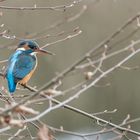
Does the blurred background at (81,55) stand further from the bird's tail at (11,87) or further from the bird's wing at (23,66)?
the bird's tail at (11,87)

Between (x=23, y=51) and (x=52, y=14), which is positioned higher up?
(x=52, y=14)

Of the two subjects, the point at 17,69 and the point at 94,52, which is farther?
the point at 17,69

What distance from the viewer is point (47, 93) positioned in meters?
2.63

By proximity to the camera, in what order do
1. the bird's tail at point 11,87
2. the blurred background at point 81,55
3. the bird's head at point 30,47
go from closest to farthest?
1. the bird's tail at point 11,87
2. the bird's head at point 30,47
3. the blurred background at point 81,55

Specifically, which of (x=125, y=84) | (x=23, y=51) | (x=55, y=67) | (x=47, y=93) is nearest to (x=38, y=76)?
(x=55, y=67)

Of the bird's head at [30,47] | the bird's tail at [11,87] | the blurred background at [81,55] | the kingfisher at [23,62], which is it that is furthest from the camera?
the blurred background at [81,55]

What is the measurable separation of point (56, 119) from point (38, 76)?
0.87 metres

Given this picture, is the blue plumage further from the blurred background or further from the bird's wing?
the blurred background

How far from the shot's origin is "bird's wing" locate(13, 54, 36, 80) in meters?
4.59

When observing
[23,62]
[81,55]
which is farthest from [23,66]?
[81,55]

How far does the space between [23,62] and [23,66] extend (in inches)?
3.0

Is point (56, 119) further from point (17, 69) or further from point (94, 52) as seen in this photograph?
point (94, 52)

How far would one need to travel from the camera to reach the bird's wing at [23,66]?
4.59m

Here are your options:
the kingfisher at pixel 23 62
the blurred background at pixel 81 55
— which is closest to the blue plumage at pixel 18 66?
the kingfisher at pixel 23 62
